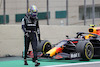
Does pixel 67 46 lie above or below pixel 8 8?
below

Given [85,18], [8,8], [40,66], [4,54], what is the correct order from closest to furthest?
1. [40,66]
2. [4,54]
3. [8,8]
4. [85,18]

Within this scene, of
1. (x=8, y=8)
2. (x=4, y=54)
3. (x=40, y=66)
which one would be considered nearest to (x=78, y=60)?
(x=40, y=66)

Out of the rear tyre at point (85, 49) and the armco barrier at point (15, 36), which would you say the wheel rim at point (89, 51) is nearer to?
the rear tyre at point (85, 49)

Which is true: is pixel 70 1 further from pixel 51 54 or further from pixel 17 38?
pixel 51 54

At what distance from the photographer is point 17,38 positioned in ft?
42.8

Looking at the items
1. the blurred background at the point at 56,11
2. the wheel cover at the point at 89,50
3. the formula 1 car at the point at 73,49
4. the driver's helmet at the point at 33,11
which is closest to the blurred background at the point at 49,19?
the blurred background at the point at 56,11

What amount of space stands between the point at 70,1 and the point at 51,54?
5633mm

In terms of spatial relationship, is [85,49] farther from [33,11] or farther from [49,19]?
[49,19]

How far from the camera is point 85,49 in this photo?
10.2 m

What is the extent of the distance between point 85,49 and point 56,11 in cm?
494

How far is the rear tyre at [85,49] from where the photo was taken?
10.1 meters

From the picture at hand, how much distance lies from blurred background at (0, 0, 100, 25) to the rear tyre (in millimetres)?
4179

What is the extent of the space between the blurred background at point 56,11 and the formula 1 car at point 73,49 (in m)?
3.04

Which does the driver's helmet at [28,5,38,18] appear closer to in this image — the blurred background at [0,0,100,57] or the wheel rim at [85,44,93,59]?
the wheel rim at [85,44,93,59]
